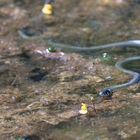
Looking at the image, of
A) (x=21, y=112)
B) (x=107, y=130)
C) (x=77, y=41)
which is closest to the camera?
(x=107, y=130)

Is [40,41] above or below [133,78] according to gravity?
below

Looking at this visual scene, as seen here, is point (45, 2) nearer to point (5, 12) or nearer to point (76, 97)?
point (5, 12)

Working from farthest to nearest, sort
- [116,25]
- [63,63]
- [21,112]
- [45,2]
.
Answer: [45,2], [116,25], [63,63], [21,112]

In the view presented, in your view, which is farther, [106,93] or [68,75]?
[68,75]

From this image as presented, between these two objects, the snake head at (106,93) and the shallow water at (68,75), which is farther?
the snake head at (106,93)

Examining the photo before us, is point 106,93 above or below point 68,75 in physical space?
above

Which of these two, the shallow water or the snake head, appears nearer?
the shallow water

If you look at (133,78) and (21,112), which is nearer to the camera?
(21,112)

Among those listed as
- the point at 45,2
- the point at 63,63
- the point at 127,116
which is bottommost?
the point at 45,2

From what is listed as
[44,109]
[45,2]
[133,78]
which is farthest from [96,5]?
[44,109]

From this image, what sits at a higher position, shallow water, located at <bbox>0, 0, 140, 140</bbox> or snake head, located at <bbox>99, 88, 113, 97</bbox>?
snake head, located at <bbox>99, 88, 113, 97</bbox>

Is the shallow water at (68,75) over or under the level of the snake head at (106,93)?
under
